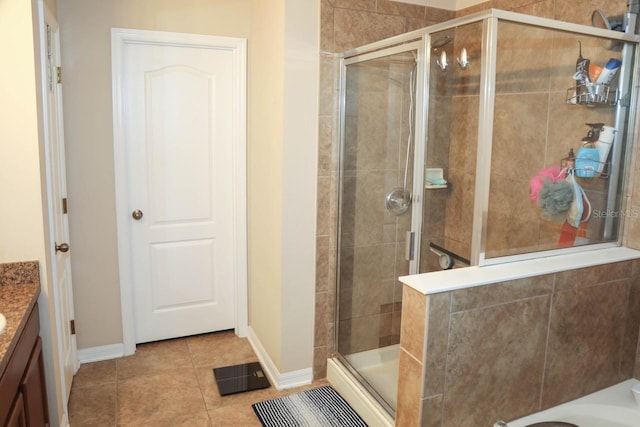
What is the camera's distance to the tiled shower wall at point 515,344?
177 cm

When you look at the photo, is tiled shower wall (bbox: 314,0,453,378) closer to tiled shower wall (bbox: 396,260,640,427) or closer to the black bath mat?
the black bath mat

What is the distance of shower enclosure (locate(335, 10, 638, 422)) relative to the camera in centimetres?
192

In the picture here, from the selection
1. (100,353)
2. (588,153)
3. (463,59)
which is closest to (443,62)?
(463,59)

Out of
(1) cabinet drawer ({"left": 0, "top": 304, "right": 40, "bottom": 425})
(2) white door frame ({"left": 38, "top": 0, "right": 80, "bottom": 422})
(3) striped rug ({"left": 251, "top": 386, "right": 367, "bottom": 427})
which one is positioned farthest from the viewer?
(3) striped rug ({"left": 251, "top": 386, "right": 367, "bottom": 427})

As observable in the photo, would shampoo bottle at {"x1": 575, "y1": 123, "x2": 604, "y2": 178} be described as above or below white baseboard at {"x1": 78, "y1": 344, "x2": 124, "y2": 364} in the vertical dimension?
above

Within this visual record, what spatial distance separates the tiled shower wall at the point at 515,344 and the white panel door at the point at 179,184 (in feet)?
6.51

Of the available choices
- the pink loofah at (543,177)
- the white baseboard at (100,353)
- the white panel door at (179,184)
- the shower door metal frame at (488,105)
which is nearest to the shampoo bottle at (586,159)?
the pink loofah at (543,177)

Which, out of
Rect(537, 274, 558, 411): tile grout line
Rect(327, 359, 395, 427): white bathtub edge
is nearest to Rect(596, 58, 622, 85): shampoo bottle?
Rect(537, 274, 558, 411): tile grout line

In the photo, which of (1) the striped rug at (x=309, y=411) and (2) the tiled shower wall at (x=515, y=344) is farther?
→ (1) the striped rug at (x=309, y=411)

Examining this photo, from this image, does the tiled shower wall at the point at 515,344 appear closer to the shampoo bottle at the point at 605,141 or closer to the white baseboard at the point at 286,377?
the shampoo bottle at the point at 605,141

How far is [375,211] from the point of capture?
8.80 ft

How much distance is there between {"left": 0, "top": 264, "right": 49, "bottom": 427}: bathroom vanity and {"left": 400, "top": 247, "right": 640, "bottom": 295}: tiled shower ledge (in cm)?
134

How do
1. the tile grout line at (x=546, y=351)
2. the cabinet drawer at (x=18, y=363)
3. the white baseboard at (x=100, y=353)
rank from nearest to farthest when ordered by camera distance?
the cabinet drawer at (x=18, y=363), the tile grout line at (x=546, y=351), the white baseboard at (x=100, y=353)

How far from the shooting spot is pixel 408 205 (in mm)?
2426
